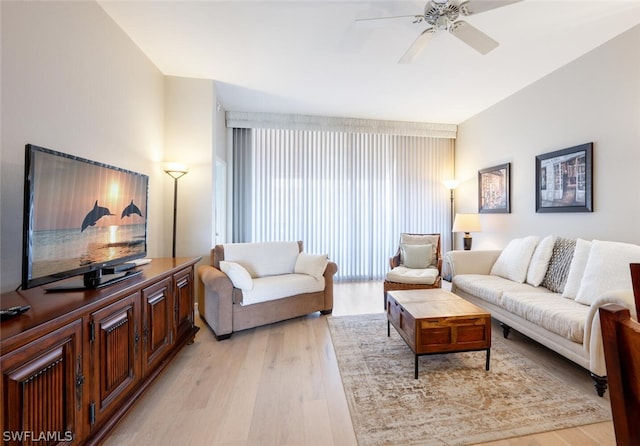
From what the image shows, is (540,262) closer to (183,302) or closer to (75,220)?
(183,302)

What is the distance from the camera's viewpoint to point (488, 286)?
2.75 meters

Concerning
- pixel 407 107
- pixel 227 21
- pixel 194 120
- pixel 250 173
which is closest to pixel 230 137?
pixel 250 173

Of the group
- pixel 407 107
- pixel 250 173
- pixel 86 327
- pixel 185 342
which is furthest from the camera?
pixel 250 173

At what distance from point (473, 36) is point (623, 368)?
2425mm

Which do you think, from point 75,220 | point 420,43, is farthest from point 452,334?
point 75,220

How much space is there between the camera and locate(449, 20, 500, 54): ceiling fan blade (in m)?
2.02

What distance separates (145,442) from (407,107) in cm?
456

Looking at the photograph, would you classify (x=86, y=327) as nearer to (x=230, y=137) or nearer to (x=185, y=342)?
Answer: (x=185, y=342)

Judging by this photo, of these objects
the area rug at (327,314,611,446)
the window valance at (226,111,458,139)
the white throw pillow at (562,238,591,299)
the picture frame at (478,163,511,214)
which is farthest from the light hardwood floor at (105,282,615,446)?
the window valance at (226,111,458,139)

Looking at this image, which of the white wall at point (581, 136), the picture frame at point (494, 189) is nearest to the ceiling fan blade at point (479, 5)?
the white wall at point (581, 136)

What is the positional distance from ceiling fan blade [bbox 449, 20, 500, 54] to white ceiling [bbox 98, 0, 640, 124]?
0.80 feet

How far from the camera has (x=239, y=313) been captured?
2605 mm

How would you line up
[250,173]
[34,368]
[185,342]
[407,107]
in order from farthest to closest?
1. [250,173]
2. [407,107]
3. [185,342]
4. [34,368]

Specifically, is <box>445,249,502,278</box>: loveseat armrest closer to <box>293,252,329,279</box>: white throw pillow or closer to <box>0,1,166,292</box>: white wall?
<box>293,252,329,279</box>: white throw pillow
